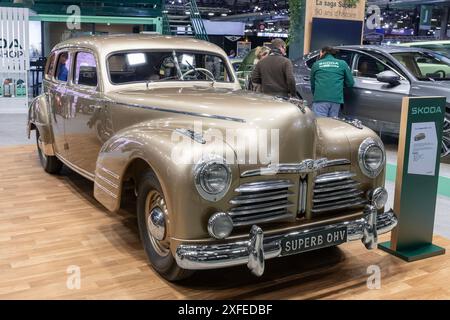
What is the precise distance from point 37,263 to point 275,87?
392 centimetres

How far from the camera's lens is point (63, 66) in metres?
5.25

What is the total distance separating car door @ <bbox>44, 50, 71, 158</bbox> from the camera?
5047 mm

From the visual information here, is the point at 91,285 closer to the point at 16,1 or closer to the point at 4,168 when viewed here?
the point at 4,168

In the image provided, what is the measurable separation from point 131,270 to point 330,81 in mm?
4122

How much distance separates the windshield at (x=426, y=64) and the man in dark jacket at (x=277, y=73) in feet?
5.16

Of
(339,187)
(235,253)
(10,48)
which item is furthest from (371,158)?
(10,48)

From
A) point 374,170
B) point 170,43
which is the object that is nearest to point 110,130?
point 170,43

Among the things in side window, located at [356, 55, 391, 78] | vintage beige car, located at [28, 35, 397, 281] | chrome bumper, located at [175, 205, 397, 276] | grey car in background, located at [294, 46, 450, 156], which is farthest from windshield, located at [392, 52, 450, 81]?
chrome bumper, located at [175, 205, 397, 276]

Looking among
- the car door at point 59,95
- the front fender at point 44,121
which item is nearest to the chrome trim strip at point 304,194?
the car door at point 59,95

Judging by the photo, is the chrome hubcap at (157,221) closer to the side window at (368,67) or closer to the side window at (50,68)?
the side window at (50,68)

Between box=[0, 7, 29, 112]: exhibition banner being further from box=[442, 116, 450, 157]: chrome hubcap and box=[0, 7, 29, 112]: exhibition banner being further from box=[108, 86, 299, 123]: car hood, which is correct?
box=[442, 116, 450, 157]: chrome hubcap

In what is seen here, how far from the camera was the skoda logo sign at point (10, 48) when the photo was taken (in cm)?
941

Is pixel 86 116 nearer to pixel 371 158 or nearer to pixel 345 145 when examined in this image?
pixel 345 145

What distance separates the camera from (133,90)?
13.5 feet
